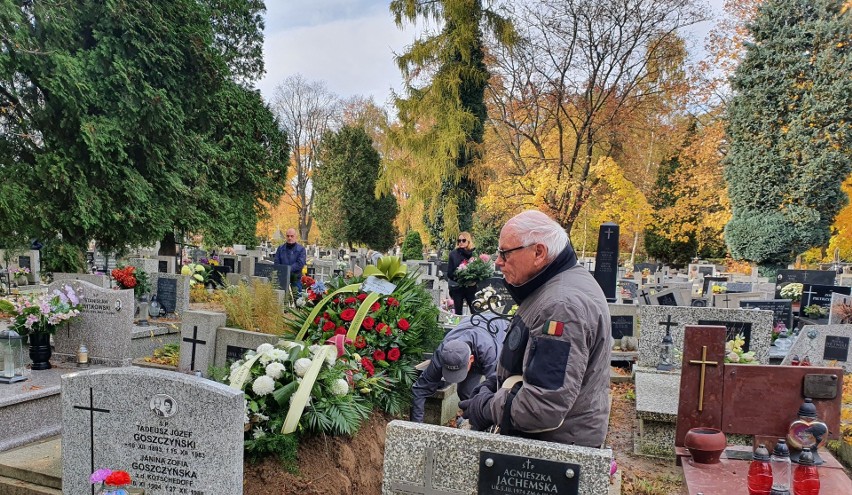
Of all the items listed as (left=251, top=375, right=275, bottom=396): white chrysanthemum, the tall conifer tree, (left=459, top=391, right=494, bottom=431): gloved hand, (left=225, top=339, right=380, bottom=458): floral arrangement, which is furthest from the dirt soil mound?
the tall conifer tree

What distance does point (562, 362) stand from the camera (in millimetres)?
2357

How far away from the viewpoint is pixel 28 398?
5.34 meters

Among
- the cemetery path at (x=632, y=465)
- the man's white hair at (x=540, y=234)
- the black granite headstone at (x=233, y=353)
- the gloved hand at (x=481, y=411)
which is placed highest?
the man's white hair at (x=540, y=234)

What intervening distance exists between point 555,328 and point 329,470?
2.32 m

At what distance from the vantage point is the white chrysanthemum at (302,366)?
13.5 ft

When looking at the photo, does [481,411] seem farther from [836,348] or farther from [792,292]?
[792,292]

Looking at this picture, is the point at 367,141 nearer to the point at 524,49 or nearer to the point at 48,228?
the point at 524,49

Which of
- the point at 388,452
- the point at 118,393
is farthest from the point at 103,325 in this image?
the point at 388,452

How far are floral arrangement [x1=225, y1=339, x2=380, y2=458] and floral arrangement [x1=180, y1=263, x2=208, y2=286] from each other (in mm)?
8767

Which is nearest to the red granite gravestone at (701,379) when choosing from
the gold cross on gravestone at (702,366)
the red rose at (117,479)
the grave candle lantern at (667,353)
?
the gold cross on gravestone at (702,366)

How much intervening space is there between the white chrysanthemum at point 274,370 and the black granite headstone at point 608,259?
312 inches

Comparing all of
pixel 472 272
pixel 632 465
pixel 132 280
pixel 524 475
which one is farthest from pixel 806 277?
→ pixel 524 475

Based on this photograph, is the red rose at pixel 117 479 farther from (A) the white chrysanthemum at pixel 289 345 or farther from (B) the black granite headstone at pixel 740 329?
(B) the black granite headstone at pixel 740 329

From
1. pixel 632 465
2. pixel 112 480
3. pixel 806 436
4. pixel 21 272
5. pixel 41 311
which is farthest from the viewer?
pixel 21 272
